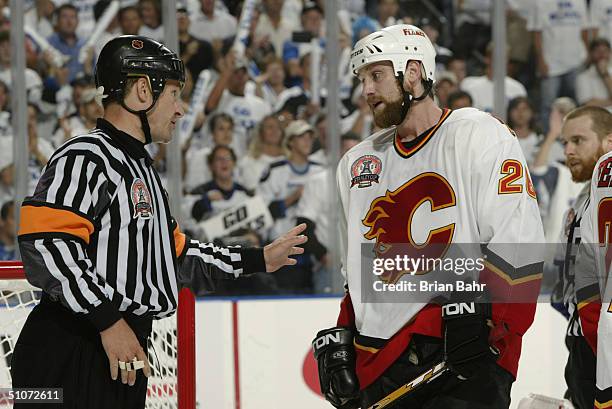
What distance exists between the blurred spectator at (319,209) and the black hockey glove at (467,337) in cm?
267

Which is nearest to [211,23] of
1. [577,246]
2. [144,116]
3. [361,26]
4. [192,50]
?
[192,50]

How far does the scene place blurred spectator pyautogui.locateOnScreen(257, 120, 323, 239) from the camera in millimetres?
4945

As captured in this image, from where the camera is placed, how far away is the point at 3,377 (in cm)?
264

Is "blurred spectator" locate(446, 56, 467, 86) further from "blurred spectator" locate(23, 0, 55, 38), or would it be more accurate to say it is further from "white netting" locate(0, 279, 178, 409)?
"white netting" locate(0, 279, 178, 409)

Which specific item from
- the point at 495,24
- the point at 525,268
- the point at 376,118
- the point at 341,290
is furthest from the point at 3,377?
the point at 495,24

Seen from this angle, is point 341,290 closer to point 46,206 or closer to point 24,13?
point 24,13

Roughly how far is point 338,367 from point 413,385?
0.68 ft

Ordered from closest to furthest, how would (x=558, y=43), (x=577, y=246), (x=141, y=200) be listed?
1. (x=141, y=200)
2. (x=577, y=246)
3. (x=558, y=43)

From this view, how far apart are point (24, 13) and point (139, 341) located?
10.4ft

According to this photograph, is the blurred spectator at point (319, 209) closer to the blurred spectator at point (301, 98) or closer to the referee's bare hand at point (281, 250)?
the blurred spectator at point (301, 98)

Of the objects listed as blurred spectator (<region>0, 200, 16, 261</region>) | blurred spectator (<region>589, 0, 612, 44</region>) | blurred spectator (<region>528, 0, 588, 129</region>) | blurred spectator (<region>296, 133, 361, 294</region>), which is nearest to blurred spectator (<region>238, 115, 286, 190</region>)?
blurred spectator (<region>296, 133, 361, 294</region>)

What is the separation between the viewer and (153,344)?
8.61ft

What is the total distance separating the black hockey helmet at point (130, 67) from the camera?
214 centimetres

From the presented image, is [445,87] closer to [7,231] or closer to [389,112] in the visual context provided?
[7,231]
